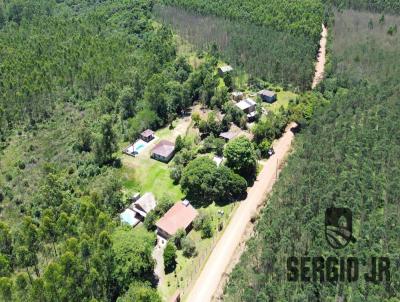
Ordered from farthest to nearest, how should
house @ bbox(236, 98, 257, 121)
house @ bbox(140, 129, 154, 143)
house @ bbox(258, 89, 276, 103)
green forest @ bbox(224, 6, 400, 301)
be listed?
house @ bbox(258, 89, 276, 103) → house @ bbox(236, 98, 257, 121) → house @ bbox(140, 129, 154, 143) → green forest @ bbox(224, 6, 400, 301)

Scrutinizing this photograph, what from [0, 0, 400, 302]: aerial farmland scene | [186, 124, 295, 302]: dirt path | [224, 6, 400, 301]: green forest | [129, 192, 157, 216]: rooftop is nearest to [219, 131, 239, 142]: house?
[0, 0, 400, 302]: aerial farmland scene

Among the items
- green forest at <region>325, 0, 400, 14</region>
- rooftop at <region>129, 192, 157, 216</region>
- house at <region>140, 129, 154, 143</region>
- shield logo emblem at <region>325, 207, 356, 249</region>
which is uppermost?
green forest at <region>325, 0, 400, 14</region>

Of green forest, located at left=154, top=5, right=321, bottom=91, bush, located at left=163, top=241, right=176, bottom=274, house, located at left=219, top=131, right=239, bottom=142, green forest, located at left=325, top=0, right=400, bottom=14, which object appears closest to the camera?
bush, located at left=163, top=241, right=176, bottom=274

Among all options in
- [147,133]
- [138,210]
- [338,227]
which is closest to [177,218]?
[138,210]

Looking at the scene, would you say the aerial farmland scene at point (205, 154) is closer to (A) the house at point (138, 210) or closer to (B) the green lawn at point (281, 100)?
(A) the house at point (138, 210)

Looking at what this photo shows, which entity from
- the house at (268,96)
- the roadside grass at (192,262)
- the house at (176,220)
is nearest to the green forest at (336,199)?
the roadside grass at (192,262)

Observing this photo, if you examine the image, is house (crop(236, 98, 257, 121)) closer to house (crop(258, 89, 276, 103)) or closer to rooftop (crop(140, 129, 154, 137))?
house (crop(258, 89, 276, 103))

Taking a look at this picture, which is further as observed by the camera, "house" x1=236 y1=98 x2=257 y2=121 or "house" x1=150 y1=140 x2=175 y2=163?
"house" x1=236 y1=98 x2=257 y2=121

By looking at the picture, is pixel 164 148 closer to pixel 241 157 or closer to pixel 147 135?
pixel 147 135
